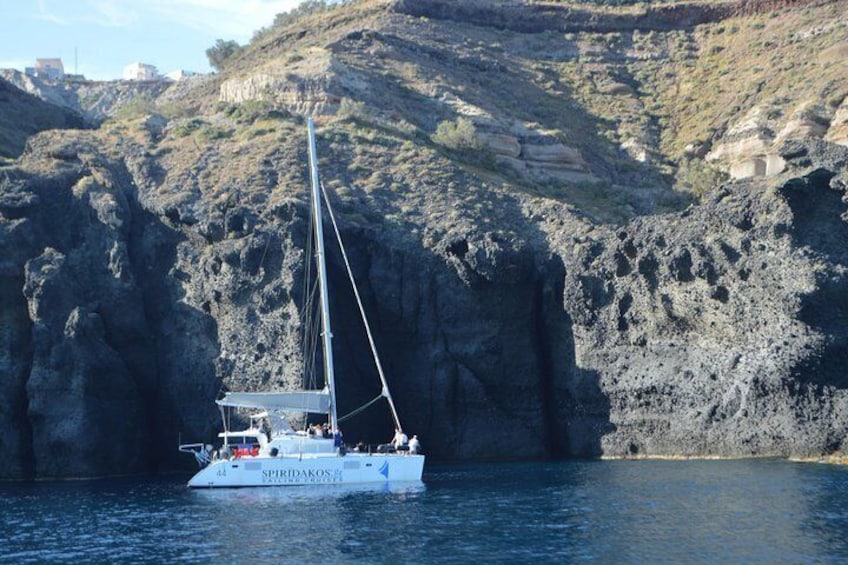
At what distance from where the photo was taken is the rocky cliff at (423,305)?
218ft

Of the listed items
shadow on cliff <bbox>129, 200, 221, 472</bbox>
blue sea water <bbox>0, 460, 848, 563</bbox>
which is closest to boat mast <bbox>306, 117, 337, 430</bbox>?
blue sea water <bbox>0, 460, 848, 563</bbox>

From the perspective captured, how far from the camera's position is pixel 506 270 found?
7388cm

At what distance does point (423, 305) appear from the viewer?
2960 inches

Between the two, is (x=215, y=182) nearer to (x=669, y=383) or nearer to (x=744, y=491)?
(x=669, y=383)

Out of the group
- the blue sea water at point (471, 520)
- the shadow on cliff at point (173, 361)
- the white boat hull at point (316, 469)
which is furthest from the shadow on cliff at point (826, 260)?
the shadow on cliff at point (173, 361)

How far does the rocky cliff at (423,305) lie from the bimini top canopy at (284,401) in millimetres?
9094

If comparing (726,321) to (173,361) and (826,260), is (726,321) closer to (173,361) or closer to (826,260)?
(826,260)

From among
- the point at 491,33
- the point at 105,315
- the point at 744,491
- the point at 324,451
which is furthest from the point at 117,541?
the point at 491,33

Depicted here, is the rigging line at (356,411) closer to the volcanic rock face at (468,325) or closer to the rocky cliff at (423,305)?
the rocky cliff at (423,305)

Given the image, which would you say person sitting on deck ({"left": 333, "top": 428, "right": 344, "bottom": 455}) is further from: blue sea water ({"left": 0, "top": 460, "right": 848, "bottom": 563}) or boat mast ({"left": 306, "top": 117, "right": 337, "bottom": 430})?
blue sea water ({"left": 0, "top": 460, "right": 848, "bottom": 563})

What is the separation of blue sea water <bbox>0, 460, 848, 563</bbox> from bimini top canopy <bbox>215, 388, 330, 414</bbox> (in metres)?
3.94

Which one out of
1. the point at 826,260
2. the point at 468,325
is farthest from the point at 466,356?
the point at 826,260

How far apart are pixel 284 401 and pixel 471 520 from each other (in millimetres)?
15791

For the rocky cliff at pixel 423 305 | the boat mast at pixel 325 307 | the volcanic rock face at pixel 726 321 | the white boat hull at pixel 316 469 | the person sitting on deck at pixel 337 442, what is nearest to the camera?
the white boat hull at pixel 316 469
